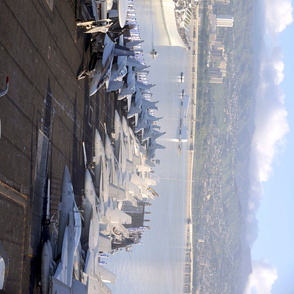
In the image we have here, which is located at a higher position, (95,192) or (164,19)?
(164,19)

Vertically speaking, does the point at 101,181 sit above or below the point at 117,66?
below

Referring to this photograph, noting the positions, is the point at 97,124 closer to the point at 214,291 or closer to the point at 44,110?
the point at 44,110

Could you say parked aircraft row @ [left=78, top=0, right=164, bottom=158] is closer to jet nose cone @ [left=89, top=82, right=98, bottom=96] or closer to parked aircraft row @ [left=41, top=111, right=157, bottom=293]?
jet nose cone @ [left=89, top=82, right=98, bottom=96]

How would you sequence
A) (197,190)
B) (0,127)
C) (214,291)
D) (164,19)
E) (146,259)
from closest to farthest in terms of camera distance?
(0,127)
(146,259)
(164,19)
(197,190)
(214,291)

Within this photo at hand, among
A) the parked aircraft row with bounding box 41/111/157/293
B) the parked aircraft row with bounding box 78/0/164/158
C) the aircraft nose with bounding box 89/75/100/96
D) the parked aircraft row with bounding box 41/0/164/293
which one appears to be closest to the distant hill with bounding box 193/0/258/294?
the parked aircraft row with bounding box 78/0/164/158

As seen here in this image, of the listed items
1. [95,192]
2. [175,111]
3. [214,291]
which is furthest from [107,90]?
[214,291]

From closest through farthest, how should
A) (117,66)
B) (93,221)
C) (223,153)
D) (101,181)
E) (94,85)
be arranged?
(93,221) → (101,181) → (94,85) → (117,66) → (223,153)

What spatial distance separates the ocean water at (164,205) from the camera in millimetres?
28692

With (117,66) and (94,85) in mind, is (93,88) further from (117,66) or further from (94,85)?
(117,66)

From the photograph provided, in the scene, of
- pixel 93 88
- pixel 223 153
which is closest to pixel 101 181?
pixel 93 88

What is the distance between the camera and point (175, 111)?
4150cm

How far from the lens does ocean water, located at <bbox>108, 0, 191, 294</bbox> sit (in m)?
28.7

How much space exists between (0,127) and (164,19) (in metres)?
29.0

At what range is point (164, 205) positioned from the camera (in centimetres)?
3862
